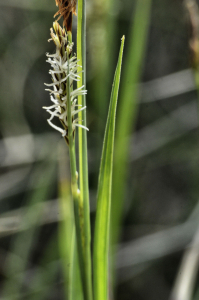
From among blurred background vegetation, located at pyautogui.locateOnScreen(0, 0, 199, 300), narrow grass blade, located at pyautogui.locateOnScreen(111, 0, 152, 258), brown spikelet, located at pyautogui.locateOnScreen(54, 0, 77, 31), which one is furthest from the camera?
blurred background vegetation, located at pyautogui.locateOnScreen(0, 0, 199, 300)

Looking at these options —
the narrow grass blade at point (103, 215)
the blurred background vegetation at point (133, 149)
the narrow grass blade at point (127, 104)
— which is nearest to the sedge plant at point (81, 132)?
the narrow grass blade at point (103, 215)

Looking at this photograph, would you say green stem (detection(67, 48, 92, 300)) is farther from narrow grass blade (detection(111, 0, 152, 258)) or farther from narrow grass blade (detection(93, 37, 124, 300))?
narrow grass blade (detection(111, 0, 152, 258))

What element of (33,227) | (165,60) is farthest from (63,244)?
(165,60)

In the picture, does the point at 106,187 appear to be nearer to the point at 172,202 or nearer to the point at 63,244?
the point at 63,244

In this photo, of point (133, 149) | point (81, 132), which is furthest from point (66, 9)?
point (133, 149)

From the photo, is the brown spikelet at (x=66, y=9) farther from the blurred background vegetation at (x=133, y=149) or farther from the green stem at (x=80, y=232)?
the blurred background vegetation at (x=133, y=149)

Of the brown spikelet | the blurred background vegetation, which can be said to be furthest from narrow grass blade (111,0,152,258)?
the brown spikelet
